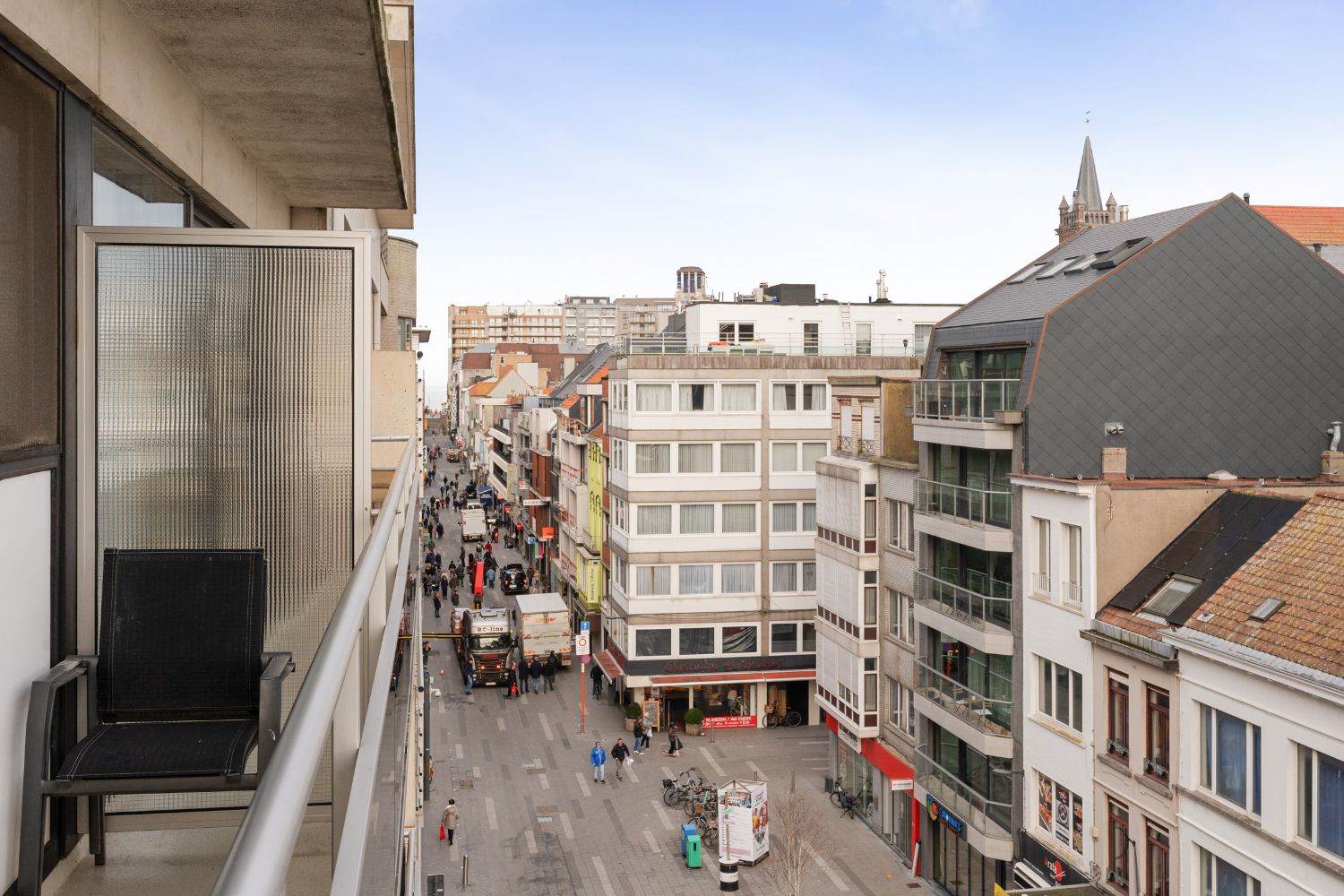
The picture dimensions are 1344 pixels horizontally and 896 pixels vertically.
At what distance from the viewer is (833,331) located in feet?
162

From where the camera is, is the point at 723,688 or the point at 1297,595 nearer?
the point at 1297,595

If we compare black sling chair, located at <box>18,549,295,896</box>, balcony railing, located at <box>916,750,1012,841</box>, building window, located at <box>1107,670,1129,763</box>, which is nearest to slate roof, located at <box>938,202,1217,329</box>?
building window, located at <box>1107,670,1129,763</box>

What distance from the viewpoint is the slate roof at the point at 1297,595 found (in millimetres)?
16500

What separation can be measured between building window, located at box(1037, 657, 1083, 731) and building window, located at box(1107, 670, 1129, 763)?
815 millimetres

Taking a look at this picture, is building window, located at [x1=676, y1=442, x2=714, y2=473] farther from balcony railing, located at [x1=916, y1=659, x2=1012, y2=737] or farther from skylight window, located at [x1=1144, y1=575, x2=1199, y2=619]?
skylight window, located at [x1=1144, y1=575, x2=1199, y2=619]

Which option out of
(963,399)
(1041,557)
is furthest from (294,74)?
(963,399)

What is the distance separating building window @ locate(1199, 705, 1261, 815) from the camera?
56.0ft

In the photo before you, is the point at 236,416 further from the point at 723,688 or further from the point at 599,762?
the point at 723,688

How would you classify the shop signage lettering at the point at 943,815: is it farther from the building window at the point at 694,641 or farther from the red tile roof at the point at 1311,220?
the red tile roof at the point at 1311,220

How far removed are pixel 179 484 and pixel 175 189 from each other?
205cm

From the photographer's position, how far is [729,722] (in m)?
44.5

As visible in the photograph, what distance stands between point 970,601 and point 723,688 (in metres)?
19.9

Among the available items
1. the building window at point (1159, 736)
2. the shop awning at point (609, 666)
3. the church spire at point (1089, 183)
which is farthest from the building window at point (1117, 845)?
the church spire at point (1089, 183)

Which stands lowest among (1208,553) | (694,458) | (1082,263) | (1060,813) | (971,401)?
(1060,813)
